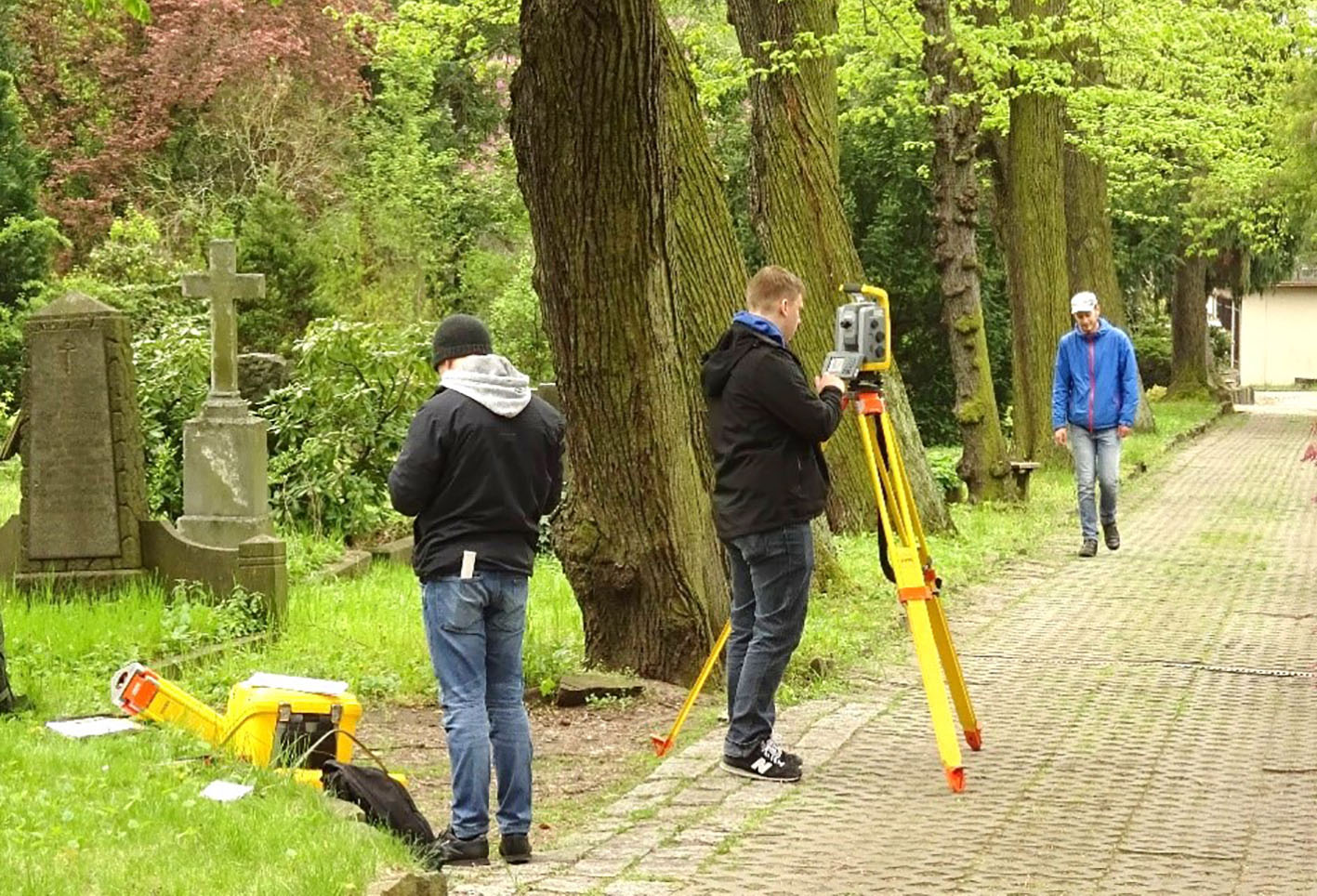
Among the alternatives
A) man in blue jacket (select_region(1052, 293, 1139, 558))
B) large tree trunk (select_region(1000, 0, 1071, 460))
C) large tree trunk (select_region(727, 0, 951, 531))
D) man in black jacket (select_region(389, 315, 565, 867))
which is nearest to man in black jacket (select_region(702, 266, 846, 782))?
man in black jacket (select_region(389, 315, 565, 867))

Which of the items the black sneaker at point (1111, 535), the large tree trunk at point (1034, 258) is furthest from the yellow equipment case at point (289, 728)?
the large tree trunk at point (1034, 258)

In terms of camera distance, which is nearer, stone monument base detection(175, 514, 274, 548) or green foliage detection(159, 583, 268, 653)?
green foliage detection(159, 583, 268, 653)

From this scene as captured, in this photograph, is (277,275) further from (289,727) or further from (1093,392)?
(289,727)

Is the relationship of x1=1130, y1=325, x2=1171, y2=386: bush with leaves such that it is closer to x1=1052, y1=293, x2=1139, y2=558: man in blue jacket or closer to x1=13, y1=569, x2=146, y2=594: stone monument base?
x1=1052, y1=293, x2=1139, y2=558: man in blue jacket

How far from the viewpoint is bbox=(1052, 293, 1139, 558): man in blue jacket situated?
54.3 feet

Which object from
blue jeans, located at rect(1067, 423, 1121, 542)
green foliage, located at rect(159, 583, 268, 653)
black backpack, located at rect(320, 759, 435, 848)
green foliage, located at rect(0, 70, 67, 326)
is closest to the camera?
black backpack, located at rect(320, 759, 435, 848)

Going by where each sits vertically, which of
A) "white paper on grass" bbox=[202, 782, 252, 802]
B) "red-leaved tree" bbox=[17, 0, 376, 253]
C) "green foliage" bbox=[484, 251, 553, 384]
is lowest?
"white paper on grass" bbox=[202, 782, 252, 802]

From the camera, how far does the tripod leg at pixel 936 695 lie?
8367 mm

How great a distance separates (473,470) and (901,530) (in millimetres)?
2221

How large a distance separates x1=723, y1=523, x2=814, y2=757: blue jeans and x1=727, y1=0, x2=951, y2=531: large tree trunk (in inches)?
328

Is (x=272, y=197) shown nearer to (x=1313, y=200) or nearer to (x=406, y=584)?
(x=406, y=584)

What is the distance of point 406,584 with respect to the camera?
1493 centimetres

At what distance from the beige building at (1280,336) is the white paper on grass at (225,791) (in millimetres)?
78961

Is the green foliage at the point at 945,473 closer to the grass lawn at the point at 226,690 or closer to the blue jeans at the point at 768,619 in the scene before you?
the grass lawn at the point at 226,690
